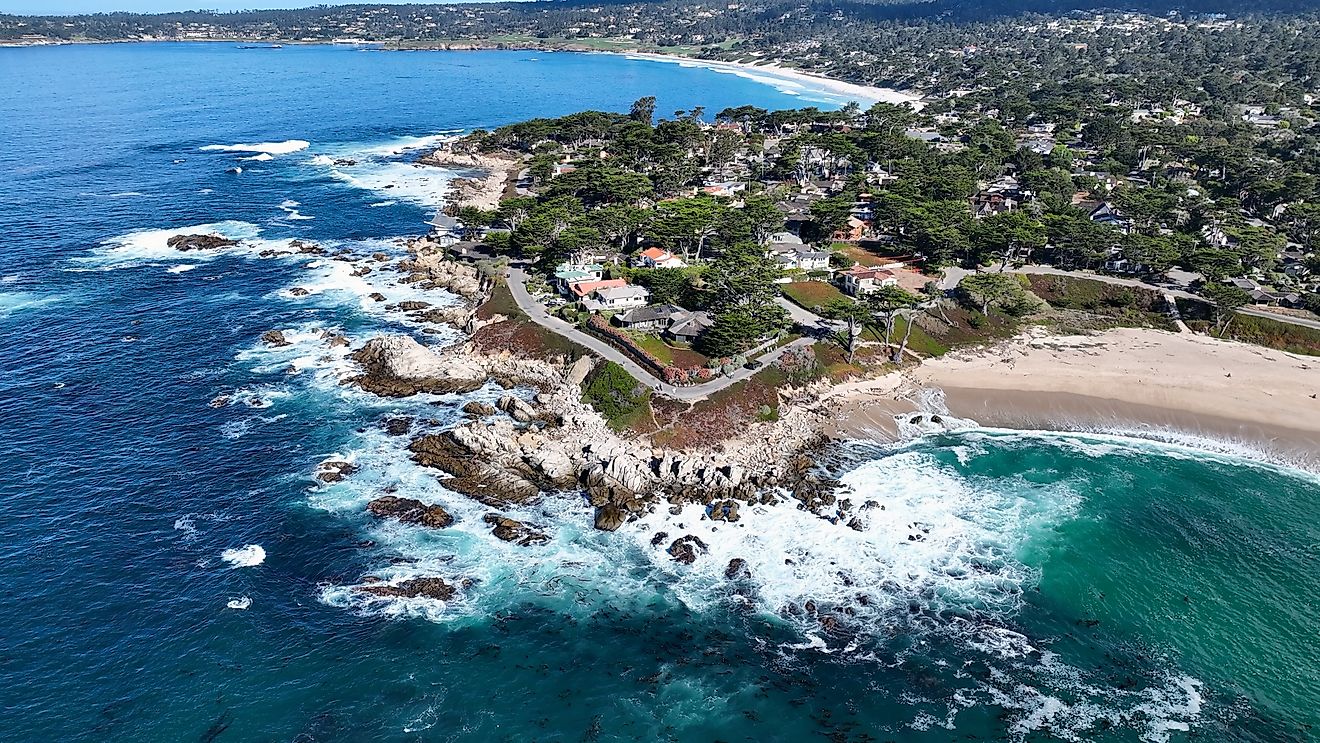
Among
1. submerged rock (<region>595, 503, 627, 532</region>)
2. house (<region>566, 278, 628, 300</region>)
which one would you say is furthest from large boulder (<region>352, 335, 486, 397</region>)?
submerged rock (<region>595, 503, 627, 532</region>)

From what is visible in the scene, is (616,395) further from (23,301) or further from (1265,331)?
(23,301)

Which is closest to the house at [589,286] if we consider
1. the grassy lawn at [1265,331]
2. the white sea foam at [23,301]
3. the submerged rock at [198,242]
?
the submerged rock at [198,242]

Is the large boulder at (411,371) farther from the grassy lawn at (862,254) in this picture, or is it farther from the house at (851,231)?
the house at (851,231)

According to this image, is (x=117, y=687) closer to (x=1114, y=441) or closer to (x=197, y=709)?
(x=197, y=709)

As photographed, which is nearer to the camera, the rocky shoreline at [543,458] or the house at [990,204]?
the rocky shoreline at [543,458]

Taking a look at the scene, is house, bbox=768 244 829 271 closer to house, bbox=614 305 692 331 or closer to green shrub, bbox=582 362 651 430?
house, bbox=614 305 692 331

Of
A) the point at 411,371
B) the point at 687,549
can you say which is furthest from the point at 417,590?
the point at 411,371

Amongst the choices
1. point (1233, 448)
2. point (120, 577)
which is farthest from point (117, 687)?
point (1233, 448)
